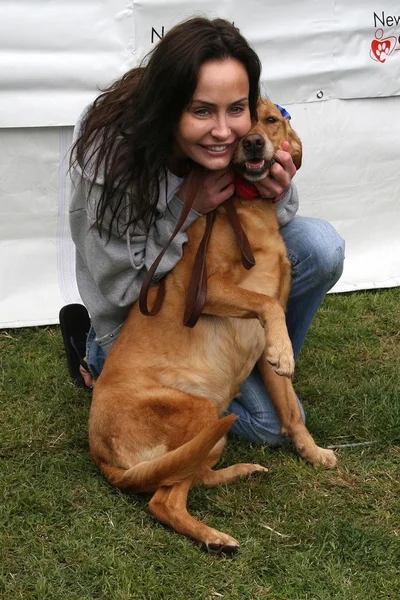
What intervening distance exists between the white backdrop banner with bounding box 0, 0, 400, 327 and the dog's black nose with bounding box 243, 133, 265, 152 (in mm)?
1857

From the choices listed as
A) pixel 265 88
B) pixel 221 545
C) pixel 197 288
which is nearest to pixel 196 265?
pixel 197 288

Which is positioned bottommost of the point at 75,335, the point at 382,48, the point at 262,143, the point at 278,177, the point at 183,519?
the point at 75,335

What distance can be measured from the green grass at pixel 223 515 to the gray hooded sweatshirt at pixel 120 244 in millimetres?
709

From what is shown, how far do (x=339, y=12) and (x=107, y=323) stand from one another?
280 cm

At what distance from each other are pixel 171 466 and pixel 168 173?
1.11 metres

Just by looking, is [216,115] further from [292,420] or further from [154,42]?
[154,42]

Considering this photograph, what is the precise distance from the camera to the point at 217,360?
3.21 meters

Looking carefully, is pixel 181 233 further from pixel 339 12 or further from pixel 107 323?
pixel 339 12

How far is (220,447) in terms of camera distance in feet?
10.6

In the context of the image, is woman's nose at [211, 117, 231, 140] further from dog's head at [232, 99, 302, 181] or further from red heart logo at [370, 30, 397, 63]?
red heart logo at [370, 30, 397, 63]

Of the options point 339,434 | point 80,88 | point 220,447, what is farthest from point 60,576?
point 80,88

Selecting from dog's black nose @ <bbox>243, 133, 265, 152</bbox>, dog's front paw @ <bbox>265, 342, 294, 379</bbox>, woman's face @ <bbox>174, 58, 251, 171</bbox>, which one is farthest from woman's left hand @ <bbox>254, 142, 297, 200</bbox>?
dog's front paw @ <bbox>265, 342, 294, 379</bbox>

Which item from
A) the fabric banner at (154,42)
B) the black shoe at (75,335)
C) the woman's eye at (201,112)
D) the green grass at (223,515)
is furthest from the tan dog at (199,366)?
the fabric banner at (154,42)

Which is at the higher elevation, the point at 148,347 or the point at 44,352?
the point at 148,347
